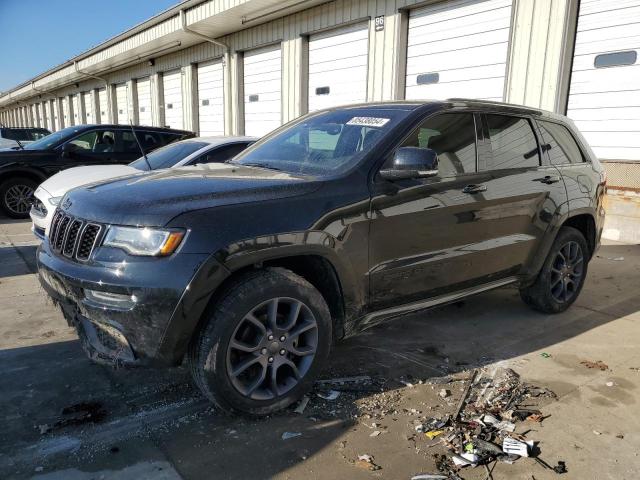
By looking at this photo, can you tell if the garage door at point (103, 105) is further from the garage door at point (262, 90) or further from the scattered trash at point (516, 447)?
the scattered trash at point (516, 447)

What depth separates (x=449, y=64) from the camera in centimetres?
960

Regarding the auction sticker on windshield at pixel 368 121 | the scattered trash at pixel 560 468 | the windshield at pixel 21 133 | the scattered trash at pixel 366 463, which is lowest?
the scattered trash at pixel 560 468

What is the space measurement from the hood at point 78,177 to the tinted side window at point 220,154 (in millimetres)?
839

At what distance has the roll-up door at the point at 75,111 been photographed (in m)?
31.6

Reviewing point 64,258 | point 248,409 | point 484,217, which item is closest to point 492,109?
point 484,217

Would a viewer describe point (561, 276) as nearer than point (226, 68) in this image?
Yes

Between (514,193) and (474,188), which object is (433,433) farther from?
(514,193)

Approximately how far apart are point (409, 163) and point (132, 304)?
5.67 ft

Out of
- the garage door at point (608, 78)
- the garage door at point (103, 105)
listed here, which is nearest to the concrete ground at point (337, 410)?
the garage door at point (608, 78)

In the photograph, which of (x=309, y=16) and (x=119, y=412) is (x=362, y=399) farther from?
(x=309, y=16)

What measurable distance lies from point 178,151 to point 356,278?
455 cm

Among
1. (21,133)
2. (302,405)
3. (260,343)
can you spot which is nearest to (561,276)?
(302,405)

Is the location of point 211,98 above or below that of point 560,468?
above

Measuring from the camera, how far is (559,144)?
15.1ft
